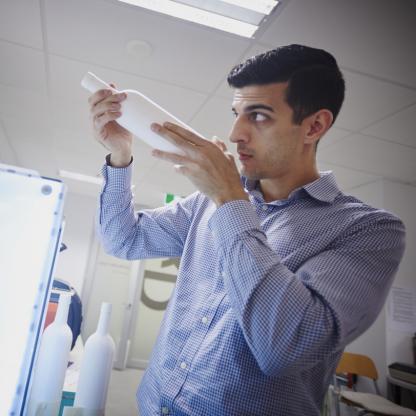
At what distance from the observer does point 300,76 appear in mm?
838

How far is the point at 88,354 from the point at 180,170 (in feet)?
1.22

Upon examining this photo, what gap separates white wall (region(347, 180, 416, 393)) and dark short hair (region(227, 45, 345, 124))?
268 centimetres

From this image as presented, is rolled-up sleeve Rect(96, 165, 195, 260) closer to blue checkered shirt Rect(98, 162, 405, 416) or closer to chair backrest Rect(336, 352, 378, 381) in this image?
blue checkered shirt Rect(98, 162, 405, 416)

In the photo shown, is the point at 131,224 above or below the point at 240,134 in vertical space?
below

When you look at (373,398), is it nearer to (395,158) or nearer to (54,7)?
(395,158)

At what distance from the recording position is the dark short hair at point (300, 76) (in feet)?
2.70

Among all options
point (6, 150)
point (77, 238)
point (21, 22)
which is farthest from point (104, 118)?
point (77, 238)

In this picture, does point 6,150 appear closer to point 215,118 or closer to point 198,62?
point 215,118

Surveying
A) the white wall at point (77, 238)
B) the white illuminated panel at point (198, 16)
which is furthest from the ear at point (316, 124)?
the white wall at point (77, 238)

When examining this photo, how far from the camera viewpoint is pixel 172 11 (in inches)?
63.9

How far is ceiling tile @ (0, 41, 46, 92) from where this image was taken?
210 centimetres

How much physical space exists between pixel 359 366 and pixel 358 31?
2.48 metres

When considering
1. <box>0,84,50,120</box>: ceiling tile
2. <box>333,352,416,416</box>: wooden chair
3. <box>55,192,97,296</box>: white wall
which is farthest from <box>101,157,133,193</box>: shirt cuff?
<box>55,192,97,296</box>: white wall

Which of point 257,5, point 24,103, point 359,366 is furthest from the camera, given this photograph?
point 359,366
